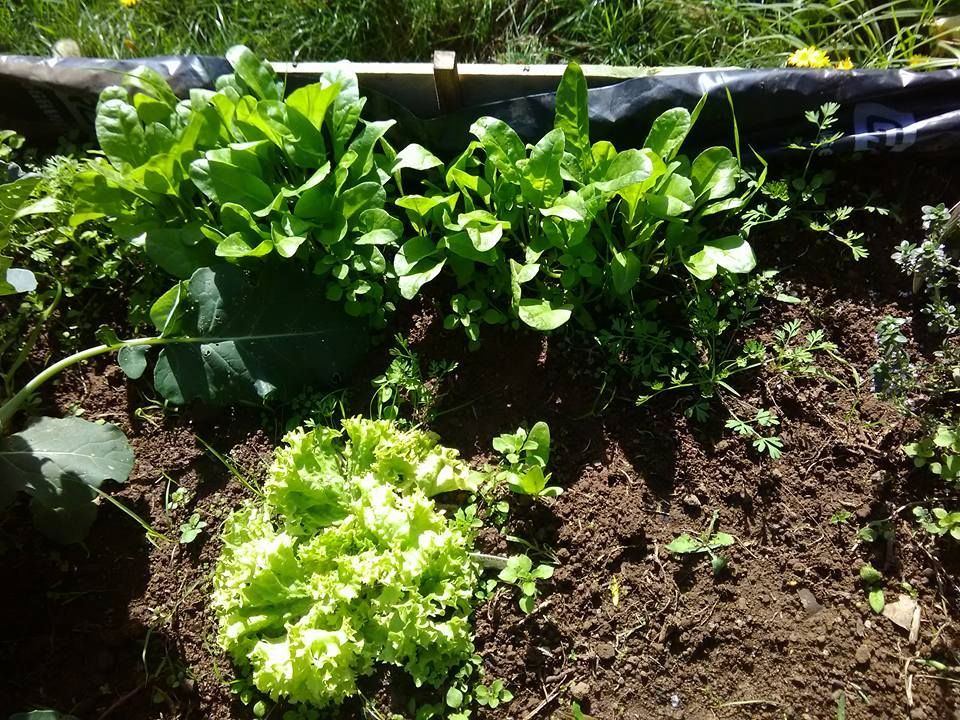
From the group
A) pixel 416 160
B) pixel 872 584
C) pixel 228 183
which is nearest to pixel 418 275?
pixel 416 160

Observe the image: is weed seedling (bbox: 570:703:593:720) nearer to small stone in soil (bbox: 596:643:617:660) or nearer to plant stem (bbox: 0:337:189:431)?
small stone in soil (bbox: 596:643:617:660)

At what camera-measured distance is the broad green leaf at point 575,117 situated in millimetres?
1771

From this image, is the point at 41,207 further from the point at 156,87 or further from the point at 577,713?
the point at 577,713

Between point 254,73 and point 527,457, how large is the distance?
1199 millimetres

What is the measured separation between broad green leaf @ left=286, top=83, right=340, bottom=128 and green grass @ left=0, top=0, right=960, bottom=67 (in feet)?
2.24

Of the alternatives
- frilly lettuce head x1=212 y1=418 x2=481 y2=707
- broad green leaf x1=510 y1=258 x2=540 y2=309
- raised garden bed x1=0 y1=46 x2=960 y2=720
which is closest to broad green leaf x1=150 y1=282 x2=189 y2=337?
raised garden bed x1=0 y1=46 x2=960 y2=720

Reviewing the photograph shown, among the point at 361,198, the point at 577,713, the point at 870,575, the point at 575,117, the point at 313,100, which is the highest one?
the point at 313,100

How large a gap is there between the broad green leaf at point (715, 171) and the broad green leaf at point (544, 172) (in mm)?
360

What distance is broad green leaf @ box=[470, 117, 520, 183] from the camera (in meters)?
1.75

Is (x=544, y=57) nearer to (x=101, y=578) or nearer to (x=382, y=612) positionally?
(x=382, y=612)

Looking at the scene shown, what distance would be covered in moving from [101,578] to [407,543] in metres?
0.90

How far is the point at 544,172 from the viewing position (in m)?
1.73

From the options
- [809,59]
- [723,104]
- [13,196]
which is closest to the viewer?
[13,196]

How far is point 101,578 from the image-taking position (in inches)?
73.0
